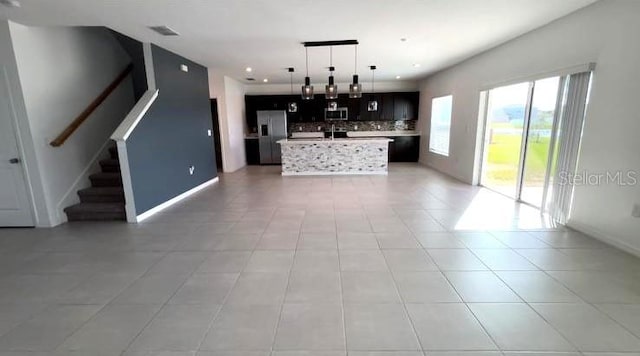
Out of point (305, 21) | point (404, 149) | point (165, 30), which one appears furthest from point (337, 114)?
point (165, 30)

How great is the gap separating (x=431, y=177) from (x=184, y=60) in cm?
580

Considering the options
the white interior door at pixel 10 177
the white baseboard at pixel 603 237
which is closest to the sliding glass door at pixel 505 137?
the white baseboard at pixel 603 237

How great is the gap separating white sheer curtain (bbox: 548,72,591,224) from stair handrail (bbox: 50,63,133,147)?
6.57 meters

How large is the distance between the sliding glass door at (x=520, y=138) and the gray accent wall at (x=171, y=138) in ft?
18.7

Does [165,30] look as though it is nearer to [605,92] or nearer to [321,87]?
[605,92]

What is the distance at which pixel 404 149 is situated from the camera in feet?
30.7

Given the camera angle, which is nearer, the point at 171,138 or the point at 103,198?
the point at 103,198

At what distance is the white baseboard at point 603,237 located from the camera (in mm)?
2871

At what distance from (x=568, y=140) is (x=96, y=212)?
636 cm

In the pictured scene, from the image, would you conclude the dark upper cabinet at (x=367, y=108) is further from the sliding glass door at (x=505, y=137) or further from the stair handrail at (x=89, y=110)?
the stair handrail at (x=89, y=110)

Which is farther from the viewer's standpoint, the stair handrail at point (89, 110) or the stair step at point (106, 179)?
the stair step at point (106, 179)

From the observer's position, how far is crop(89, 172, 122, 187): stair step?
15.0 ft

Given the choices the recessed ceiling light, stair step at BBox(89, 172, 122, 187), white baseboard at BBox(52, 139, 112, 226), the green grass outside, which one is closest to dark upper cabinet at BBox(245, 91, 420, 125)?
the green grass outside

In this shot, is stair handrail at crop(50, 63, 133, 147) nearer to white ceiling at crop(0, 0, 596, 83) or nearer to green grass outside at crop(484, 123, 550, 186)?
white ceiling at crop(0, 0, 596, 83)
